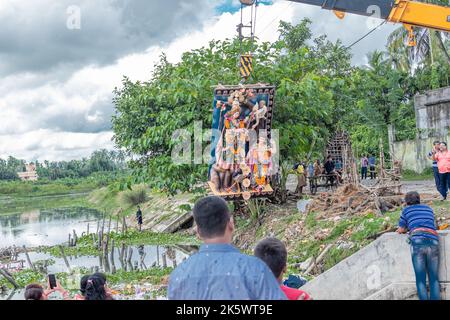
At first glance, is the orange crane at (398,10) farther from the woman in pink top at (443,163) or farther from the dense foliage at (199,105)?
the dense foliage at (199,105)

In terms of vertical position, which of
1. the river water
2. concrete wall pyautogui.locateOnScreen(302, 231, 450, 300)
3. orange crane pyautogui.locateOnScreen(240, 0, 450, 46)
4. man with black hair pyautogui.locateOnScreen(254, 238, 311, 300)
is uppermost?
orange crane pyautogui.locateOnScreen(240, 0, 450, 46)

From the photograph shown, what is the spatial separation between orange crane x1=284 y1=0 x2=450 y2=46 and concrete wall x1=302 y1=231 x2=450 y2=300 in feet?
18.7

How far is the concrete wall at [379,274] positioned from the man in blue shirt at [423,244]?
0.67ft

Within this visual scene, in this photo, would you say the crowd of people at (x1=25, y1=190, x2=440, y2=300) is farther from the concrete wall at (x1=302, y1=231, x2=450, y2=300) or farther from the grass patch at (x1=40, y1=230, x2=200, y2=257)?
the grass patch at (x1=40, y1=230, x2=200, y2=257)

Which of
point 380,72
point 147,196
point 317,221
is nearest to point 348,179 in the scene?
point 317,221

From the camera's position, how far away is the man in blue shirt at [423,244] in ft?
20.9

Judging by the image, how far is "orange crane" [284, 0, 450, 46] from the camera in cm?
1129

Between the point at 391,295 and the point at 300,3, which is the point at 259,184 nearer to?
the point at 300,3

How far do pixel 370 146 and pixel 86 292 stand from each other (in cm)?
2502

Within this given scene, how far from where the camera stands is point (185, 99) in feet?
54.7

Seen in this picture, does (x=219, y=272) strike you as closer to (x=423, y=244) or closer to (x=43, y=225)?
(x=423, y=244)

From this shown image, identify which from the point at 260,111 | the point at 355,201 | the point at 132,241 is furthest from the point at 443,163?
the point at 132,241

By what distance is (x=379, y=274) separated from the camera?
23.9 feet

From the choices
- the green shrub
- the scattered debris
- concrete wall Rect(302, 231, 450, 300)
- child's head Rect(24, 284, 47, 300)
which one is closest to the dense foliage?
the scattered debris
